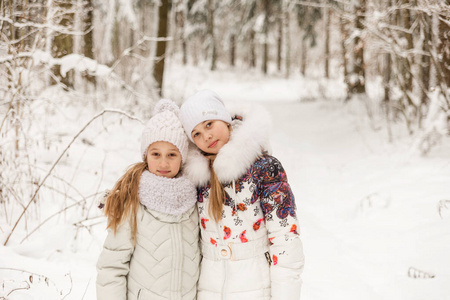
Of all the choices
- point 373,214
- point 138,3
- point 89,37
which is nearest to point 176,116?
point 373,214

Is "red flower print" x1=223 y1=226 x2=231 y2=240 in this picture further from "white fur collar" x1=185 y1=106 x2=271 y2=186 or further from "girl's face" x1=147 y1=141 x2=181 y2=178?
"girl's face" x1=147 y1=141 x2=181 y2=178

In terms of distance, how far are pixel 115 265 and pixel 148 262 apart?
15cm

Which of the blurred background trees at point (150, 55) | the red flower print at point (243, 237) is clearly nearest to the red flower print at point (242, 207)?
the red flower print at point (243, 237)

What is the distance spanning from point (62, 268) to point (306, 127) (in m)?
7.47

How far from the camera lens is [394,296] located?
105 inches

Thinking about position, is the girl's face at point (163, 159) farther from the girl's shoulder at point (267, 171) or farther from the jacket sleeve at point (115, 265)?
the girl's shoulder at point (267, 171)

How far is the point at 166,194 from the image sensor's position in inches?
67.6

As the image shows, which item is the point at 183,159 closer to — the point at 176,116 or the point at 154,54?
the point at 176,116

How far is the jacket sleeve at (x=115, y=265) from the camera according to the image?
5.41 feet

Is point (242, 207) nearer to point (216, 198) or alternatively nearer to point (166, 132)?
point (216, 198)

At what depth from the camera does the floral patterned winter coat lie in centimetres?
161

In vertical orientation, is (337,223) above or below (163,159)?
below

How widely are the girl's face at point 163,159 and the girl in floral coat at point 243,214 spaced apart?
3.7 inches

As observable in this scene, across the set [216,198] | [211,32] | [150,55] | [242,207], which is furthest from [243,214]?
[211,32]
